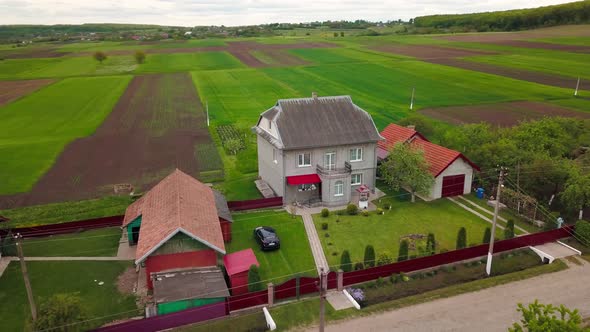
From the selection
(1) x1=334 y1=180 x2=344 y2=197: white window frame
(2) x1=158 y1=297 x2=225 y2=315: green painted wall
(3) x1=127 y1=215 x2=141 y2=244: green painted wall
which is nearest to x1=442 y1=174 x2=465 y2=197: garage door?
(1) x1=334 y1=180 x2=344 y2=197: white window frame

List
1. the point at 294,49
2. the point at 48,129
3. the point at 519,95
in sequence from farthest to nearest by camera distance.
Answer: the point at 294,49
the point at 519,95
the point at 48,129

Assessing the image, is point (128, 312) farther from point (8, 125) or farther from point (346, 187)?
point (8, 125)

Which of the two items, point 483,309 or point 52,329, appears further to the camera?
point 483,309

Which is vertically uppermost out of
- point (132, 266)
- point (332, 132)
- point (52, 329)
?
point (332, 132)

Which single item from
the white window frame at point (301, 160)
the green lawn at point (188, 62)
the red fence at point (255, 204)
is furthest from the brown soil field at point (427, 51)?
the red fence at point (255, 204)

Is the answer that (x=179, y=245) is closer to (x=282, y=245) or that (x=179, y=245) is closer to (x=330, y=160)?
(x=282, y=245)

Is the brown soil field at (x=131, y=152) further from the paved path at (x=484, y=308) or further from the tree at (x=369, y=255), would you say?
the paved path at (x=484, y=308)

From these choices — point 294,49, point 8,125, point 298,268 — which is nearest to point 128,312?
point 298,268
